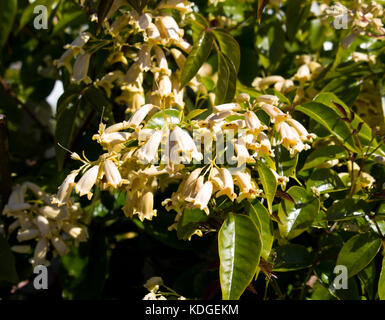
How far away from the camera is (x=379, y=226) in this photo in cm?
114

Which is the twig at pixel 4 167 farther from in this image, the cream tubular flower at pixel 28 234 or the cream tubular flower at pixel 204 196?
the cream tubular flower at pixel 204 196

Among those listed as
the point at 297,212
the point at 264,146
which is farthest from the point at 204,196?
the point at 297,212

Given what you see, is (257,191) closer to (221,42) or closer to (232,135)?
(232,135)

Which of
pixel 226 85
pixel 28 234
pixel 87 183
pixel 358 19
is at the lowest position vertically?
pixel 28 234

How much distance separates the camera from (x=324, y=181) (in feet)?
3.99

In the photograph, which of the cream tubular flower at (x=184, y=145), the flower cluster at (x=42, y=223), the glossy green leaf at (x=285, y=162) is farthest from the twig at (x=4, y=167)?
the glossy green leaf at (x=285, y=162)

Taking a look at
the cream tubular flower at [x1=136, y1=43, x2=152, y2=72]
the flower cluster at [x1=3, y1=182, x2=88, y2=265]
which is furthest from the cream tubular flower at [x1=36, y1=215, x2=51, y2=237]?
the cream tubular flower at [x1=136, y1=43, x2=152, y2=72]

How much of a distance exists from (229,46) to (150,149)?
45 centimetres

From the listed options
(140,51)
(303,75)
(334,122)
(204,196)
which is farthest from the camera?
(303,75)

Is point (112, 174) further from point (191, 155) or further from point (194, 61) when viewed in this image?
point (194, 61)

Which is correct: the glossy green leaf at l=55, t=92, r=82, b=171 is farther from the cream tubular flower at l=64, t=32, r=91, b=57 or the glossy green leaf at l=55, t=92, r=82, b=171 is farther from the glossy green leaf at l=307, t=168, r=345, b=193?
the glossy green leaf at l=307, t=168, r=345, b=193

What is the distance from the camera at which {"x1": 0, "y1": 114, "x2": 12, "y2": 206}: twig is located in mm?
1427

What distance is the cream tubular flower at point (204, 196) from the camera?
91 cm

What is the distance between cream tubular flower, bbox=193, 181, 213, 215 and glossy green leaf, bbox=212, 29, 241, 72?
0.42 metres
